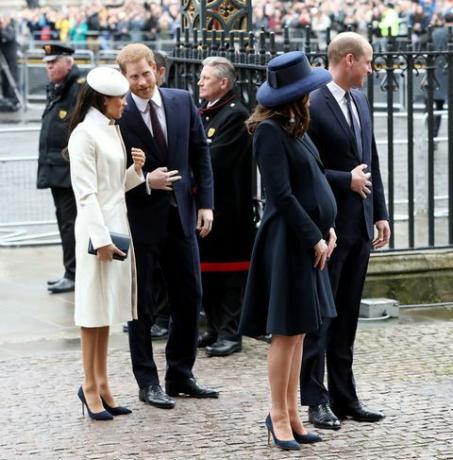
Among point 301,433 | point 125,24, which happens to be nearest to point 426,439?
point 301,433

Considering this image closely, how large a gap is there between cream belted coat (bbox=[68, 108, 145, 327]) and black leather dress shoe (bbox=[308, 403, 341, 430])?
1.04 m

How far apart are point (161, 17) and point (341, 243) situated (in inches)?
1329

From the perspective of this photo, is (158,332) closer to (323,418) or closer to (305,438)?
(323,418)

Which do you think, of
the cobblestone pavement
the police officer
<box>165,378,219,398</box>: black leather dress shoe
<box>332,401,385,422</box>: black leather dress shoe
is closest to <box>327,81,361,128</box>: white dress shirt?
<box>332,401,385,422</box>: black leather dress shoe

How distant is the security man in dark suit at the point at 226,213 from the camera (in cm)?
916

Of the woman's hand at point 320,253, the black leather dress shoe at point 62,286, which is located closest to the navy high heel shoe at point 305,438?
the woman's hand at point 320,253

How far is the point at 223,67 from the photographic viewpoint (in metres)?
9.08

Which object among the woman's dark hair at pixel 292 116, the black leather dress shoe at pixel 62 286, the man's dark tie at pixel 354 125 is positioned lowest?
the black leather dress shoe at pixel 62 286

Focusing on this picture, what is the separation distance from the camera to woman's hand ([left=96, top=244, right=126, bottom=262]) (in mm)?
7195

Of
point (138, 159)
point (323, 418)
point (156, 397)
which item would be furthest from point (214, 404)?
point (138, 159)

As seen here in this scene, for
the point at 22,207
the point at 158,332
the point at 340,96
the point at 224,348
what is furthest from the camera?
the point at 22,207

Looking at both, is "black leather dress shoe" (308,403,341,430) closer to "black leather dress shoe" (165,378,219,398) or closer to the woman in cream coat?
"black leather dress shoe" (165,378,219,398)

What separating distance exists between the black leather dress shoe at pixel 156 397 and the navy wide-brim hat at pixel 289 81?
1767 millimetres

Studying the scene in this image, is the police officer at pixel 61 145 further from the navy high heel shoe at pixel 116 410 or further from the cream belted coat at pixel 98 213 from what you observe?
the cream belted coat at pixel 98 213
